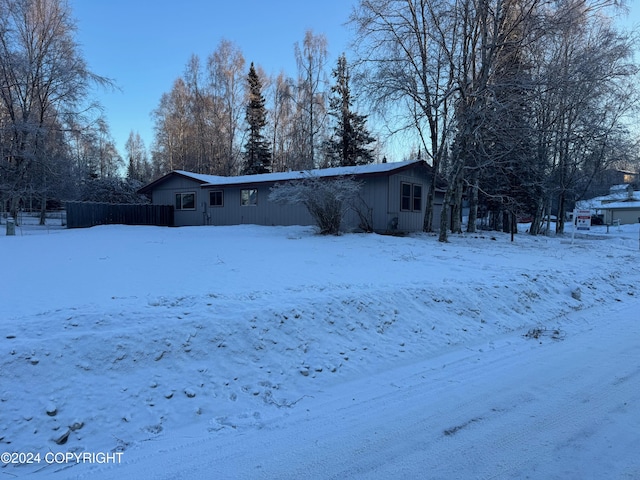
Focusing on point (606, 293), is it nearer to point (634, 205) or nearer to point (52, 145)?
point (52, 145)

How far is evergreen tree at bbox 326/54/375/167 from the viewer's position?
31.1 meters

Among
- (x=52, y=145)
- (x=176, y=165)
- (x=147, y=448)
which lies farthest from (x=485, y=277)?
(x=176, y=165)

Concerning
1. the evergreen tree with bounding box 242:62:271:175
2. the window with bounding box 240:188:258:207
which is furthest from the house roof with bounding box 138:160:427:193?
the evergreen tree with bounding box 242:62:271:175

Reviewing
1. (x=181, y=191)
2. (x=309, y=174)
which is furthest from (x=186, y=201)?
(x=309, y=174)

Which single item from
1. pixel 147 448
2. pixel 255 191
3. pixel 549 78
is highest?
pixel 549 78

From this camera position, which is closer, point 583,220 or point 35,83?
point 583,220

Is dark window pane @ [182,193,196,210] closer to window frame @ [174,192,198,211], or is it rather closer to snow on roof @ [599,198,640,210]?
window frame @ [174,192,198,211]

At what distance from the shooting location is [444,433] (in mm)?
2891

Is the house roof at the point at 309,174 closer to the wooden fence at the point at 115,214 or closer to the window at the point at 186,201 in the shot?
the window at the point at 186,201

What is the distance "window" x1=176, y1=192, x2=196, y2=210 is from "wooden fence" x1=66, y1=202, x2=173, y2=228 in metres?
0.57

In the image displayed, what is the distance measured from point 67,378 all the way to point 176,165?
3636 cm

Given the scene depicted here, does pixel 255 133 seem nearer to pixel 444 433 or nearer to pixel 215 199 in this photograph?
pixel 215 199

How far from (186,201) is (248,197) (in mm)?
4818

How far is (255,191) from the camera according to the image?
20141 mm
